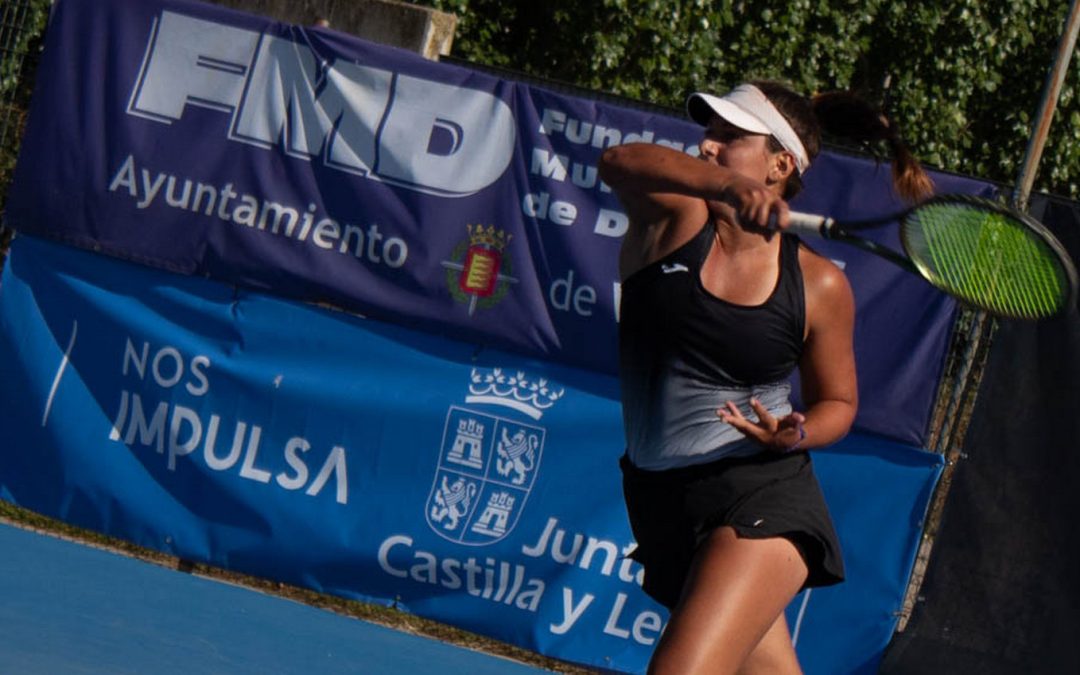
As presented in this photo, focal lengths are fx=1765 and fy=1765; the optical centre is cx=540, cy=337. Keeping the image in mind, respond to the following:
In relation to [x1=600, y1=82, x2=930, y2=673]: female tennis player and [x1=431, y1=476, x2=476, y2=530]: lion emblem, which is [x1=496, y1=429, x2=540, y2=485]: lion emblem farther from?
[x1=600, y1=82, x2=930, y2=673]: female tennis player

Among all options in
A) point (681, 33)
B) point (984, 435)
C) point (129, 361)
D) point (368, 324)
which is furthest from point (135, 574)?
point (681, 33)

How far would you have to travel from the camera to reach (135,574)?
22.0 feet

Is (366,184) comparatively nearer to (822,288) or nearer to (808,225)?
(822,288)

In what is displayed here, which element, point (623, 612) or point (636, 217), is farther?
point (623, 612)

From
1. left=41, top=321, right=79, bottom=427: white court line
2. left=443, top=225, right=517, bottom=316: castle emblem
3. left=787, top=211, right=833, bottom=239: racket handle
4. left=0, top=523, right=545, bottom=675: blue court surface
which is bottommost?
left=0, top=523, right=545, bottom=675: blue court surface

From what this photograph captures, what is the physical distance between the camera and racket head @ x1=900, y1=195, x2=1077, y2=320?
3.75 metres

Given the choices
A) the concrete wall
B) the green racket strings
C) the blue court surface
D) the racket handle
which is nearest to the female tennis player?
the green racket strings

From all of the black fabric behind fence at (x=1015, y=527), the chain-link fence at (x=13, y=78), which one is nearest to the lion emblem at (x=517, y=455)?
the black fabric behind fence at (x=1015, y=527)

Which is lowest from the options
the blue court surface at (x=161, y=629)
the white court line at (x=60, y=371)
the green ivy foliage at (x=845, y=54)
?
the blue court surface at (x=161, y=629)

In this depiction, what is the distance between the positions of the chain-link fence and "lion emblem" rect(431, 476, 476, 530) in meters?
2.23

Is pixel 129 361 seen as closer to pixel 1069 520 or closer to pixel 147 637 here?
pixel 147 637

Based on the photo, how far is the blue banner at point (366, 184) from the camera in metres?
6.38

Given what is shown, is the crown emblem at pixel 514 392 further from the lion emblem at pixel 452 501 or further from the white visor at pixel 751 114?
the white visor at pixel 751 114

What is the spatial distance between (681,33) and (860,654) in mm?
9687
